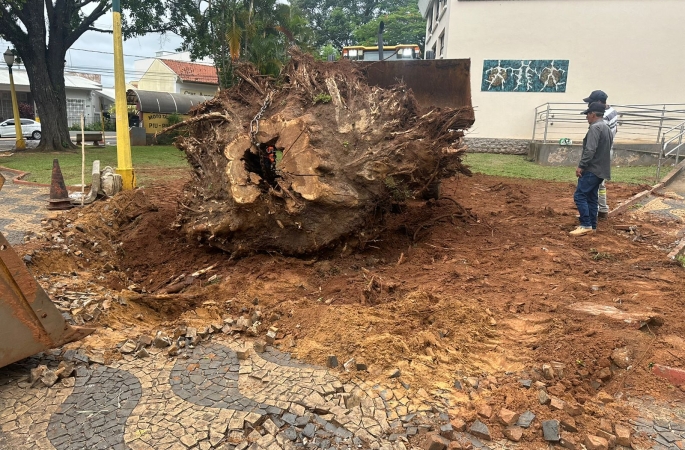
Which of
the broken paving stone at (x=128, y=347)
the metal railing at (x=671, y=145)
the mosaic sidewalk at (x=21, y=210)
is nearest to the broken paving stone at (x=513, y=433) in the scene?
the broken paving stone at (x=128, y=347)

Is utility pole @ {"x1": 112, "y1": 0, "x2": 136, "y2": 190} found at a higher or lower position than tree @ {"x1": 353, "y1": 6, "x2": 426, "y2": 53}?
lower

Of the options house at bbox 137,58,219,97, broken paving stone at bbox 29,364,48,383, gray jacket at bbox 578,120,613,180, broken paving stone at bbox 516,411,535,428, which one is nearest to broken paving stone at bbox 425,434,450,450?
broken paving stone at bbox 516,411,535,428

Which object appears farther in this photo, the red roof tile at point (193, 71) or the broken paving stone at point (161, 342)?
the red roof tile at point (193, 71)

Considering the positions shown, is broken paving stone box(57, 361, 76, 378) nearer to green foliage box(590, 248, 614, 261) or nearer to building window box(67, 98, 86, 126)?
green foliage box(590, 248, 614, 261)

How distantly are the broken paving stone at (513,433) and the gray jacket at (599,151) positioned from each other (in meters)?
4.64

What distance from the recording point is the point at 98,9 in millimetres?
16797

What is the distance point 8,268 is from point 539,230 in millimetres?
5782

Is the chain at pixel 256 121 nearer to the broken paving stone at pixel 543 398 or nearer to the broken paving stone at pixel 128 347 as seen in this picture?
the broken paving stone at pixel 128 347

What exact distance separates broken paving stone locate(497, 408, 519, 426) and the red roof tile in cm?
3677

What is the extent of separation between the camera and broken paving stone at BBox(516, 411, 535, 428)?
247 centimetres

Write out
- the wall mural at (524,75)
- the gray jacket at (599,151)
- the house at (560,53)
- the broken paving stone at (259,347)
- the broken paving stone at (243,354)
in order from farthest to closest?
the wall mural at (524,75) < the house at (560,53) < the gray jacket at (599,151) < the broken paving stone at (259,347) < the broken paving stone at (243,354)

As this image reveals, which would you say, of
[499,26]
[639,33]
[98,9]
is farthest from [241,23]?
[639,33]

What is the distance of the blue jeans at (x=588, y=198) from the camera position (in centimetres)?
600

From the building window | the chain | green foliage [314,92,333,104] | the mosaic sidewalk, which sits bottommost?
the mosaic sidewalk
